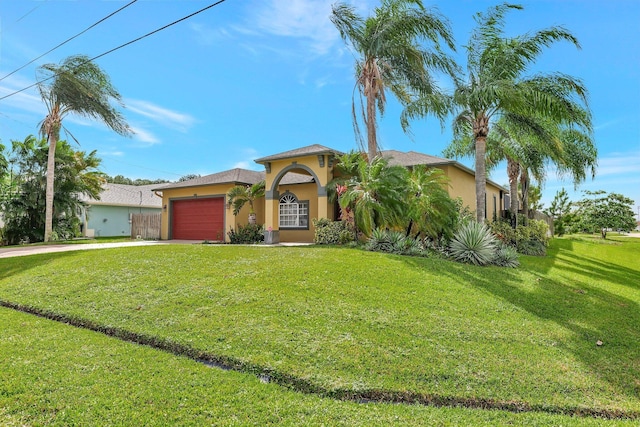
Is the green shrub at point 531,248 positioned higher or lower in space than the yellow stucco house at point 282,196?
lower

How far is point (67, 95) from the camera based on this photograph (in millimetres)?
18328

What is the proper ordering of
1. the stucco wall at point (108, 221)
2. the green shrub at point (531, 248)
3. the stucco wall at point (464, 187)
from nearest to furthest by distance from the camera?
1. the stucco wall at point (464, 187)
2. the green shrub at point (531, 248)
3. the stucco wall at point (108, 221)

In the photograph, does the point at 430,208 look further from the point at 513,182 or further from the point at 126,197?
the point at 126,197

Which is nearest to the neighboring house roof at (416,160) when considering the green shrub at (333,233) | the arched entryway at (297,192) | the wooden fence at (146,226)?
the arched entryway at (297,192)

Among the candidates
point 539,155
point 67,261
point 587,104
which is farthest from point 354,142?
point 67,261

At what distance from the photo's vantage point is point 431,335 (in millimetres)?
4844

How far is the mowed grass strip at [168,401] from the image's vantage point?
3000mm

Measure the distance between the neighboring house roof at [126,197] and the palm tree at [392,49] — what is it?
2215 cm

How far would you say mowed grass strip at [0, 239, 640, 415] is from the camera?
151 inches

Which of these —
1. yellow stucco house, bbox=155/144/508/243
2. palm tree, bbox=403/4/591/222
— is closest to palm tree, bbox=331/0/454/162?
palm tree, bbox=403/4/591/222

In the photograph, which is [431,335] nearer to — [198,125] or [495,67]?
[495,67]

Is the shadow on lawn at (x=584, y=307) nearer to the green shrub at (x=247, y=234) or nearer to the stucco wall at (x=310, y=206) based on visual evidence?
the stucco wall at (x=310, y=206)

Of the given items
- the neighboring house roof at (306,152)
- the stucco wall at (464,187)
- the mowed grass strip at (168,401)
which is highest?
the neighboring house roof at (306,152)

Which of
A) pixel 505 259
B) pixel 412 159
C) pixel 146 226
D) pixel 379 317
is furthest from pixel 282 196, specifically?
pixel 379 317
